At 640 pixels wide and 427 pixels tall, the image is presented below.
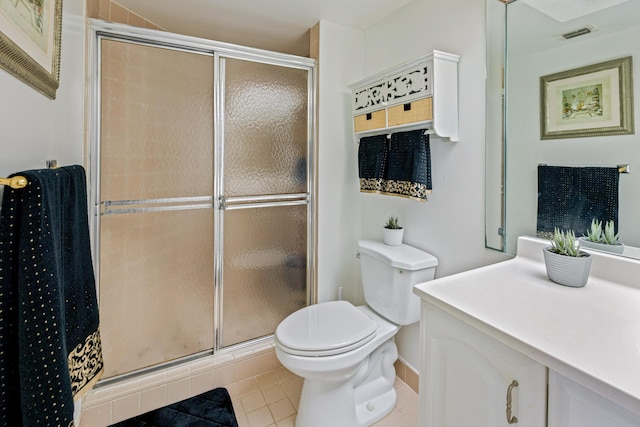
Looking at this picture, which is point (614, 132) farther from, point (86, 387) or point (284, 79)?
point (86, 387)

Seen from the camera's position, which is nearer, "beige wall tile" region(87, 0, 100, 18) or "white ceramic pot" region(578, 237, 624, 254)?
"white ceramic pot" region(578, 237, 624, 254)

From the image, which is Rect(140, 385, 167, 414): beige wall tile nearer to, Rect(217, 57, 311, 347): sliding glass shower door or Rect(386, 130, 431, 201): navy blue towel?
Rect(217, 57, 311, 347): sliding glass shower door

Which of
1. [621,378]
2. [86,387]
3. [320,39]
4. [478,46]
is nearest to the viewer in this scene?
[621,378]

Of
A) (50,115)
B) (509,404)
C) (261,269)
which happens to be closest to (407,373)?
(261,269)

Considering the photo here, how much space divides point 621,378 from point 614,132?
79 centimetres

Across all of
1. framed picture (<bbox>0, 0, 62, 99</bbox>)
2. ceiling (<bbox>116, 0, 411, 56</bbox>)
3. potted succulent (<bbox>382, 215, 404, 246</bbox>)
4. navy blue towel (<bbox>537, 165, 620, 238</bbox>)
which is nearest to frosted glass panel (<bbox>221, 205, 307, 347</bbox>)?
potted succulent (<bbox>382, 215, 404, 246</bbox>)

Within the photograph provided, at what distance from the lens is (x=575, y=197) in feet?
3.44

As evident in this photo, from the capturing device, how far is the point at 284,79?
1.94m

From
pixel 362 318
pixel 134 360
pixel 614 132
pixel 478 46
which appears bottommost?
pixel 134 360

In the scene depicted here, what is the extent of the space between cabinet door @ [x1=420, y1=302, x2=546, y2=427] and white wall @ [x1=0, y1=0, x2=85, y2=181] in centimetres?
115

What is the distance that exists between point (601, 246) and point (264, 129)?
1.69 m

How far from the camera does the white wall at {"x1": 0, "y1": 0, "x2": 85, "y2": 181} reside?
671 millimetres

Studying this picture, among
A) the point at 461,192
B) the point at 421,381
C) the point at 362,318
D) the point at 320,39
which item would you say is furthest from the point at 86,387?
the point at 320,39

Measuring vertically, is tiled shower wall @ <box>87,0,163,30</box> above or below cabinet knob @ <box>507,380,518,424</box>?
above
